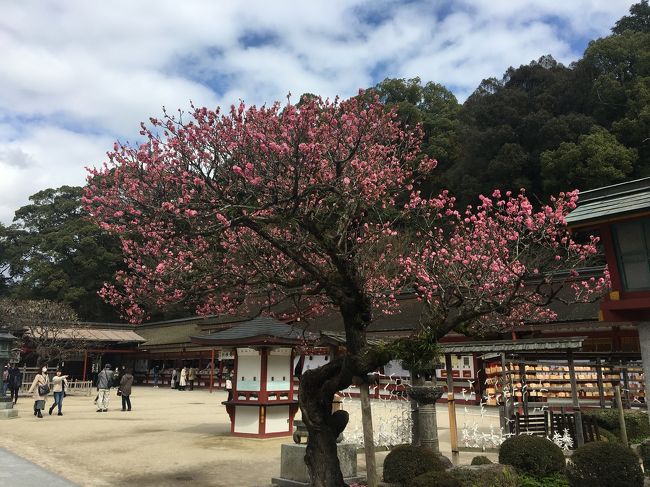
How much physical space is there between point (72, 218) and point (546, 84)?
56712 millimetres

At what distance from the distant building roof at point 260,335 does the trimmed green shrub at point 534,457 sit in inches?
277

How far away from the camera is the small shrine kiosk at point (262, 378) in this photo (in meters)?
15.1

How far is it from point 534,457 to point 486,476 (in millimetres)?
1282

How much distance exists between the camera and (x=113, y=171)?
11.5m

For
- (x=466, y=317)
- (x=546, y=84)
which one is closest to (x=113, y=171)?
(x=466, y=317)

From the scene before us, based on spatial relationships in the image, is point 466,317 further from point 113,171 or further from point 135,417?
point 135,417

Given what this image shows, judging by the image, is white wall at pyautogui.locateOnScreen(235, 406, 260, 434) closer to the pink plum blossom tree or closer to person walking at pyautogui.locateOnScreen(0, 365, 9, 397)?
the pink plum blossom tree

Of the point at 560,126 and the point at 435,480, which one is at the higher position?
the point at 560,126

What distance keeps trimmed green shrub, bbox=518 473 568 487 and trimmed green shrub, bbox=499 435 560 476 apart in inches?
3.0

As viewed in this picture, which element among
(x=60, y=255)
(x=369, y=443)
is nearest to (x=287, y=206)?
(x=369, y=443)

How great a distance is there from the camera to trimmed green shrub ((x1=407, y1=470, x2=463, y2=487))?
6.89 meters

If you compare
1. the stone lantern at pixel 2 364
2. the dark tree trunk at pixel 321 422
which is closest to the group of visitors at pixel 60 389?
the stone lantern at pixel 2 364

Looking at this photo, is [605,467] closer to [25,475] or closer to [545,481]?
[545,481]

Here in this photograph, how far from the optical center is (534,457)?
27.6 feet
